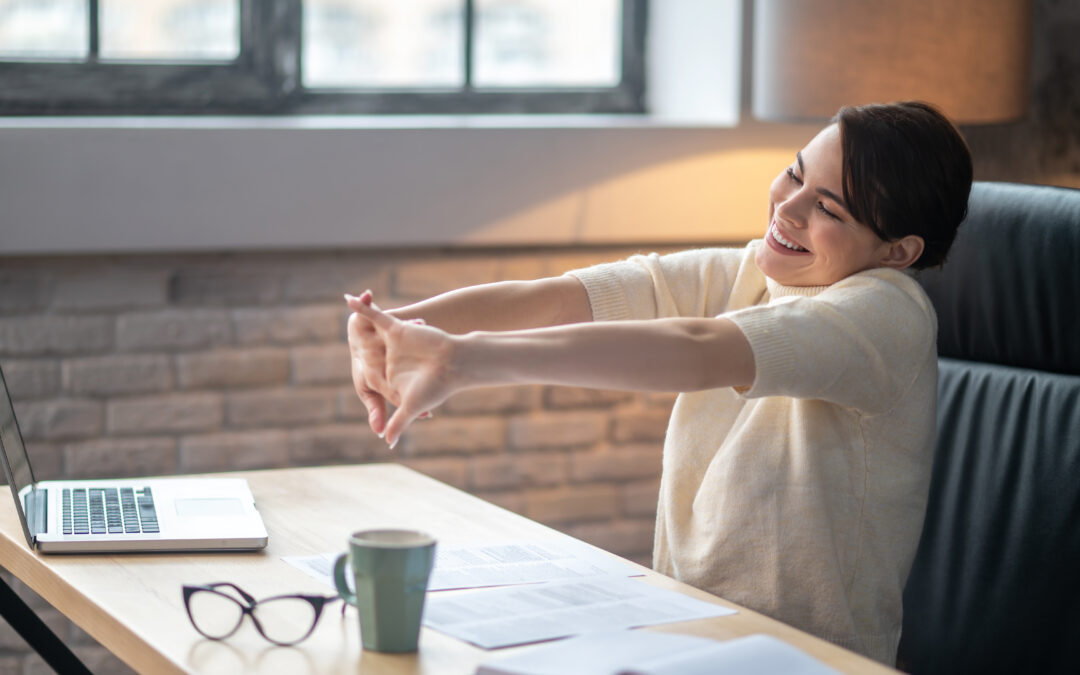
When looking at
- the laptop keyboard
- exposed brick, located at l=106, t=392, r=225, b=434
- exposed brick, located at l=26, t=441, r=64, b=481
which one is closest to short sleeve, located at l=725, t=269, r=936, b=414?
the laptop keyboard

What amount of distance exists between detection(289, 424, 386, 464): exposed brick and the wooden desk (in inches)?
30.1

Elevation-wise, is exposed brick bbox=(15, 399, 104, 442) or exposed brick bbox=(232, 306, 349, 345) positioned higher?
exposed brick bbox=(232, 306, 349, 345)

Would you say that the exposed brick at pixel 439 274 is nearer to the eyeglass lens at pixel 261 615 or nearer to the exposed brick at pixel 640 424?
the exposed brick at pixel 640 424

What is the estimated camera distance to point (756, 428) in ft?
4.85

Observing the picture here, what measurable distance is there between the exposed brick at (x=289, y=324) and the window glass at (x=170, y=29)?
0.54m

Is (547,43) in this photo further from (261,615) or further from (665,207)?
(261,615)

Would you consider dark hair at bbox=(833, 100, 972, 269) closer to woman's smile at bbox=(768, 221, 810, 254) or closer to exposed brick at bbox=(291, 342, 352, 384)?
woman's smile at bbox=(768, 221, 810, 254)

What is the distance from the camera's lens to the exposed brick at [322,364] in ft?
8.30

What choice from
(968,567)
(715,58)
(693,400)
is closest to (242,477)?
(693,400)

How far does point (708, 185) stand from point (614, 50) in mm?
434

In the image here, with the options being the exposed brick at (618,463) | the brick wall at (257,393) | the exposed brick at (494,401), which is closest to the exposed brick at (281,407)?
the brick wall at (257,393)

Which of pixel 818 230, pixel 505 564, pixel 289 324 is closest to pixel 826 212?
pixel 818 230

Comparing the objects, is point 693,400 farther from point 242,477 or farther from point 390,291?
point 390,291

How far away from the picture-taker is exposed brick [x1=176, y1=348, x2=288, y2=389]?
2.46 m
